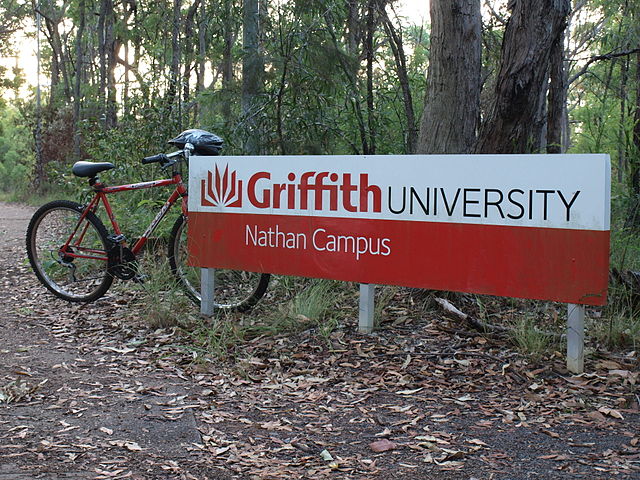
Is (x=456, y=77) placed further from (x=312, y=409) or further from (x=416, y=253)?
(x=312, y=409)

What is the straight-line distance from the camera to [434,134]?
6.34 metres

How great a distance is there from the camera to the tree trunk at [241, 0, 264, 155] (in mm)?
8500

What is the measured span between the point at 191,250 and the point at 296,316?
1.08 m

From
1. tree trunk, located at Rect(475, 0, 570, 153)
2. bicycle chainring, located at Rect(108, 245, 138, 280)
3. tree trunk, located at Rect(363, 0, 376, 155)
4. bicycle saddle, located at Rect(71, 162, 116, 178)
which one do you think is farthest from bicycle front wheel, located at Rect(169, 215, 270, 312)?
tree trunk, located at Rect(363, 0, 376, 155)

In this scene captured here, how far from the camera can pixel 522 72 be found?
560 centimetres

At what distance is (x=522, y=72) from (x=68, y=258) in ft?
13.7

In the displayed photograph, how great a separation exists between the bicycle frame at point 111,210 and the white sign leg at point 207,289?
56 cm

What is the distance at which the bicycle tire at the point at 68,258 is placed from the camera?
6480mm

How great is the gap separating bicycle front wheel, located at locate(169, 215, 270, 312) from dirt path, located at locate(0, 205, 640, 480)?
1.99 ft

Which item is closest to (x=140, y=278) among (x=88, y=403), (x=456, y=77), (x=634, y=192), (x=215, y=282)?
(x=215, y=282)

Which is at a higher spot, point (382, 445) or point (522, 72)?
point (522, 72)

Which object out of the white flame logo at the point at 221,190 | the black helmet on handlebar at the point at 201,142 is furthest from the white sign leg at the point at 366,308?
the black helmet on handlebar at the point at 201,142

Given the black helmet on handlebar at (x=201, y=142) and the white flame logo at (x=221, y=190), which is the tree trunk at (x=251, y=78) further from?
the white flame logo at (x=221, y=190)

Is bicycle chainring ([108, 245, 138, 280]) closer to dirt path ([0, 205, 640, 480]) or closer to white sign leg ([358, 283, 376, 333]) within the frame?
dirt path ([0, 205, 640, 480])
